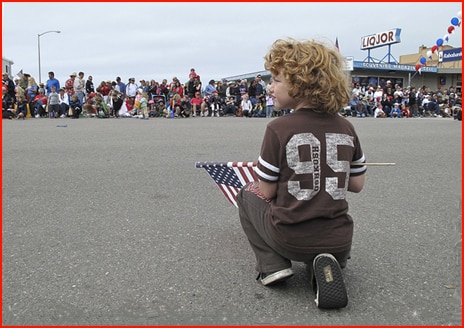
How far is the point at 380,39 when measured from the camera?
4578 centimetres

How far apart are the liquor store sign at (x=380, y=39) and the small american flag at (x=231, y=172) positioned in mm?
45501

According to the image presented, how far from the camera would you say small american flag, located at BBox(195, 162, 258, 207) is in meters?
2.97

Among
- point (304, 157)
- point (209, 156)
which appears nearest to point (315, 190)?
point (304, 157)

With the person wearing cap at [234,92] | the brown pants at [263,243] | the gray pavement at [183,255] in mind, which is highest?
the person wearing cap at [234,92]

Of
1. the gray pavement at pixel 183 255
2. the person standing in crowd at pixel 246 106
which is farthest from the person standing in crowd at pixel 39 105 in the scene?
the gray pavement at pixel 183 255

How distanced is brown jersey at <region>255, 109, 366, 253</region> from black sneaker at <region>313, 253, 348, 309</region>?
89mm

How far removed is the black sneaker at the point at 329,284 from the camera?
7.23 ft

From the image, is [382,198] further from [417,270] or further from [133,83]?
[133,83]

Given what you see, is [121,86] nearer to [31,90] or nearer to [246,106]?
[31,90]

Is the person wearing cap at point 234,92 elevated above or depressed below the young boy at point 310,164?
above

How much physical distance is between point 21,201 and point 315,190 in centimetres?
313

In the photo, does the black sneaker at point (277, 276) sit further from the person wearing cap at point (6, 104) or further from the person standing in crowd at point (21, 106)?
the person wearing cap at point (6, 104)

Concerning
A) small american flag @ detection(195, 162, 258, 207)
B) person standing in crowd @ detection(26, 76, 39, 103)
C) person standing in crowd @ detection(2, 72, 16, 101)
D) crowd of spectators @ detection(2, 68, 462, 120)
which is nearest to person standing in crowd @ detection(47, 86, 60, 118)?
crowd of spectators @ detection(2, 68, 462, 120)

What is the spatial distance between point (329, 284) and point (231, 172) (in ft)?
3.68
